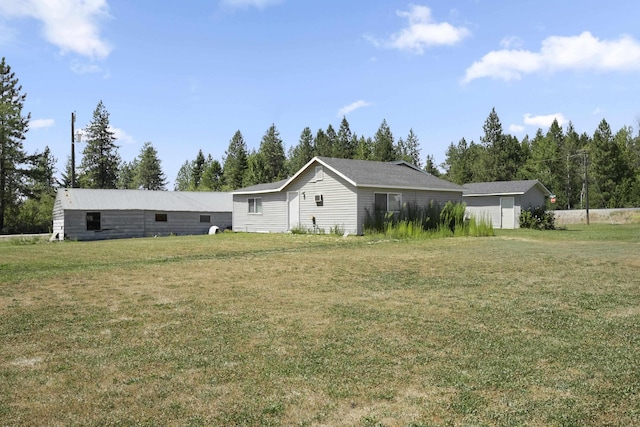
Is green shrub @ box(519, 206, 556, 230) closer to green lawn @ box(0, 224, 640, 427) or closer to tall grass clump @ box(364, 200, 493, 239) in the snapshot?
tall grass clump @ box(364, 200, 493, 239)

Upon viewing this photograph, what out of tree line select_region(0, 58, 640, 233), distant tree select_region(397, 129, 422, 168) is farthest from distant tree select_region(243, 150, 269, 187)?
distant tree select_region(397, 129, 422, 168)

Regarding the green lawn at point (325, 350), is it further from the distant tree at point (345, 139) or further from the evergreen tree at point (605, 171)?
the distant tree at point (345, 139)

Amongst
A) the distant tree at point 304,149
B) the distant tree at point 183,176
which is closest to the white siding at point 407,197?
the distant tree at point 304,149

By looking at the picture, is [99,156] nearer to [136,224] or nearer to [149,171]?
[149,171]

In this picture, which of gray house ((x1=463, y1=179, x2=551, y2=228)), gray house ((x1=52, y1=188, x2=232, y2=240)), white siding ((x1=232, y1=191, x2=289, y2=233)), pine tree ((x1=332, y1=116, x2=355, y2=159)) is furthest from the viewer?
pine tree ((x1=332, y1=116, x2=355, y2=159))

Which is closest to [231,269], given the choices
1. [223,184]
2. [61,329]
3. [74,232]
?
[61,329]

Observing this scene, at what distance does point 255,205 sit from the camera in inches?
1102

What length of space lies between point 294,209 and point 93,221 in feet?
44.6

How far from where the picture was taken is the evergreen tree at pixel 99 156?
179ft

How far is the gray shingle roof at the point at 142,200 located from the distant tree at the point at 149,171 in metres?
38.0

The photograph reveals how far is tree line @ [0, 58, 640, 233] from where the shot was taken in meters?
43.4

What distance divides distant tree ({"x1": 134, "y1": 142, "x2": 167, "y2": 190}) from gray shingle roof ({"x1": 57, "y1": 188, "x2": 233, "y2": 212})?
125ft

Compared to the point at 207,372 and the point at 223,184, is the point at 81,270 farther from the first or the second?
the point at 223,184

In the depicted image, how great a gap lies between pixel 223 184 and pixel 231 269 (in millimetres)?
58020
